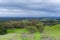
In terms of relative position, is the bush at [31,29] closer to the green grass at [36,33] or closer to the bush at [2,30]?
the green grass at [36,33]

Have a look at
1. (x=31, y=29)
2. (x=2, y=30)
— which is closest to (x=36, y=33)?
(x=31, y=29)

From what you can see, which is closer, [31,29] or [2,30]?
[2,30]

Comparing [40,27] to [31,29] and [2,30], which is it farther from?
[2,30]

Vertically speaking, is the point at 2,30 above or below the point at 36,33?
above

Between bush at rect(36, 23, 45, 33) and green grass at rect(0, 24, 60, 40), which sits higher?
bush at rect(36, 23, 45, 33)

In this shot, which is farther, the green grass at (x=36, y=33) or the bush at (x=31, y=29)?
the bush at (x=31, y=29)

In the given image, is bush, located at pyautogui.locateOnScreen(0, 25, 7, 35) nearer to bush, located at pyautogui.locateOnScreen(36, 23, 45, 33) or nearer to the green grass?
the green grass

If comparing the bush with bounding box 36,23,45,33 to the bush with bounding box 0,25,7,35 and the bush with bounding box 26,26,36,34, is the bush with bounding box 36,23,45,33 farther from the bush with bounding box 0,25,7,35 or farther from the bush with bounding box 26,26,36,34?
the bush with bounding box 0,25,7,35

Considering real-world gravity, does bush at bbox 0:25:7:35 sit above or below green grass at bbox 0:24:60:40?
above

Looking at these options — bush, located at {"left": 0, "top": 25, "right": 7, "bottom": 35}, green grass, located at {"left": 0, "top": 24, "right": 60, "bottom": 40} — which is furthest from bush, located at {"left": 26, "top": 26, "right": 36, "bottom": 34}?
bush, located at {"left": 0, "top": 25, "right": 7, "bottom": 35}

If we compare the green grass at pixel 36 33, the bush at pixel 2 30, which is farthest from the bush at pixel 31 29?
the bush at pixel 2 30

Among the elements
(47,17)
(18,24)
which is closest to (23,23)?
(18,24)

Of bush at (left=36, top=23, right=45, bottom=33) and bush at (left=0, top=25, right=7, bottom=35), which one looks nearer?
bush at (left=0, top=25, right=7, bottom=35)
